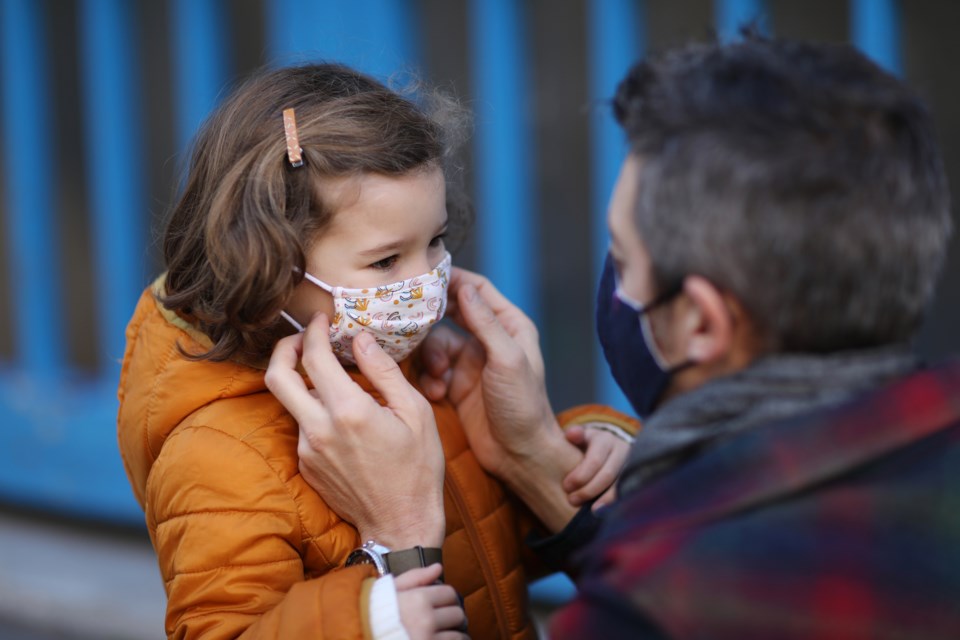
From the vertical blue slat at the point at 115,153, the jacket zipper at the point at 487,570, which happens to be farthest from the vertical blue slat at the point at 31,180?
the jacket zipper at the point at 487,570

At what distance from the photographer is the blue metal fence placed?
12.1 feet

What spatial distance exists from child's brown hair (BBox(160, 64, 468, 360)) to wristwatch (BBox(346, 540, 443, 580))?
432 mm

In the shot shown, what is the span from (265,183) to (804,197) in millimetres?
926

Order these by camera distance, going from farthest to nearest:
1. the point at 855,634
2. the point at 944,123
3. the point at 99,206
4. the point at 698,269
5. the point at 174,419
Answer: the point at 99,206 < the point at 944,123 < the point at 174,419 < the point at 698,269 < the point at 855,634

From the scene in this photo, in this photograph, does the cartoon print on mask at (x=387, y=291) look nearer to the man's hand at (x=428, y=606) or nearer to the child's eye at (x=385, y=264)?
Answer: the child's eye at (x=385, y=264)

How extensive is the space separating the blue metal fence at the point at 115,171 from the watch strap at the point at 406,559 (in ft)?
6.61

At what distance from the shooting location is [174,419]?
169 cm

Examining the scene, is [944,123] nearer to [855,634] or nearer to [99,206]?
[855,634]

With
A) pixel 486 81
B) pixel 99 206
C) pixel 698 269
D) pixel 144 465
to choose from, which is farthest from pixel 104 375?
pixel 698 269

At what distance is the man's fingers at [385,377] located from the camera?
Result: 1.65m

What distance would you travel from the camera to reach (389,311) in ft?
5.73

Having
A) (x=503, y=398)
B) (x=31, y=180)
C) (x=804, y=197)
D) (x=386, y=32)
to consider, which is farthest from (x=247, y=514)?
(x=31, y=180)

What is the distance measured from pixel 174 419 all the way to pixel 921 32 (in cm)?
247

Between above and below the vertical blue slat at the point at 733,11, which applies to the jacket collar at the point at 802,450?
below
